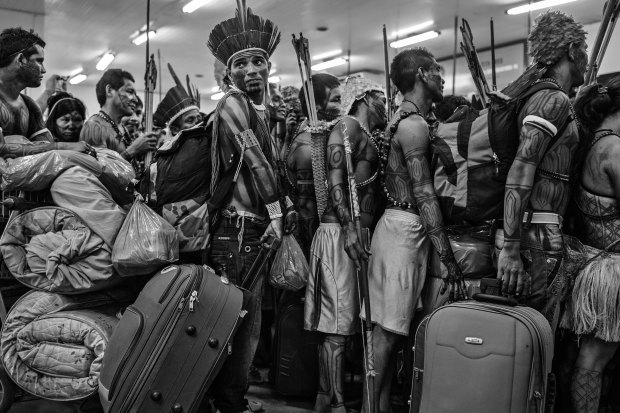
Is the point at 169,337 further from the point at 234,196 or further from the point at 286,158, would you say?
the point at 286,158

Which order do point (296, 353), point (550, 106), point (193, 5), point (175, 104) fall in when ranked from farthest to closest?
point (193, 5), point (175, 104), point (296, 353), point (550, 106)

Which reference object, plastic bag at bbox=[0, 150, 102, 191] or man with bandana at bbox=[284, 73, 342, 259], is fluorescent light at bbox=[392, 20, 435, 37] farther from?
plastic bag at bbox=[0, 150, 102, 191]

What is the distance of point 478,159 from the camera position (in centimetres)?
249

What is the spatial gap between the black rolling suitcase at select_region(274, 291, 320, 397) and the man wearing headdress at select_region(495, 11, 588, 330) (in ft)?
4.29

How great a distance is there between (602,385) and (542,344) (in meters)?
0.95

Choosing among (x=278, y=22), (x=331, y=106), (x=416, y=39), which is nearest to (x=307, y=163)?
(x=331, y=106)

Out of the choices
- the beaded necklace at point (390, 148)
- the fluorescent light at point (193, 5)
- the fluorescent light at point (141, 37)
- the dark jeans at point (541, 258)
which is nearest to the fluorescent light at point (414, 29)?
the fluorescent light at point (193, 5)

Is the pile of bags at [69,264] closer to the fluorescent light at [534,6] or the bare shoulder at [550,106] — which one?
the bare shoulder at [550,106]

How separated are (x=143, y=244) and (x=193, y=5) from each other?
7709mm

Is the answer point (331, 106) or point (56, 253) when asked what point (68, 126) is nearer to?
point (56, 253)

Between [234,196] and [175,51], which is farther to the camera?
[175,51]

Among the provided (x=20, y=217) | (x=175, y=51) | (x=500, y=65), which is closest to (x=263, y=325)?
(x=20, y=217)

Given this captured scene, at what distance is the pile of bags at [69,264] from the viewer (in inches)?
102

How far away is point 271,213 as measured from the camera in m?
2.62
